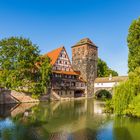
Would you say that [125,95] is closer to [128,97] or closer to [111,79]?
[128,97]

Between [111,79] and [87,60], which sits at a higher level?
[87,60]

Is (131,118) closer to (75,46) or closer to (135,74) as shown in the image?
(135,74)

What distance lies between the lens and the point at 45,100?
42.3m

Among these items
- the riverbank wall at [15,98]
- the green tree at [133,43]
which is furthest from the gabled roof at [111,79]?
the riverbank wall at [15,98]

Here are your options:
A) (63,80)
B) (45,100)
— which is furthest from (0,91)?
(63,80)

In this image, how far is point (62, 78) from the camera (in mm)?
47125

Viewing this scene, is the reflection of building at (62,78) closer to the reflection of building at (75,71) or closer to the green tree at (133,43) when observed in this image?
the reflection of building at (75,71)

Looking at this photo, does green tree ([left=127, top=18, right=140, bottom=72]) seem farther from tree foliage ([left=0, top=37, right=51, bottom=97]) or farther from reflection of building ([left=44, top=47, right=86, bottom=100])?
reflection of building ([left=44, top=47, right=86, bottom=100])

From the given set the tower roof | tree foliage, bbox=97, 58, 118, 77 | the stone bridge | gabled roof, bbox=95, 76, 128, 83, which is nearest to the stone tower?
the tower roof

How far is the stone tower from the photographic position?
5494 centimetres

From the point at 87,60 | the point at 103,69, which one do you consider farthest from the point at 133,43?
the point at 103,69

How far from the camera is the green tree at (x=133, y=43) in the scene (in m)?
32.0

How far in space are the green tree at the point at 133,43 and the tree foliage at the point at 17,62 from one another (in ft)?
51.2

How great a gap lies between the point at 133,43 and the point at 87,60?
2293cm
